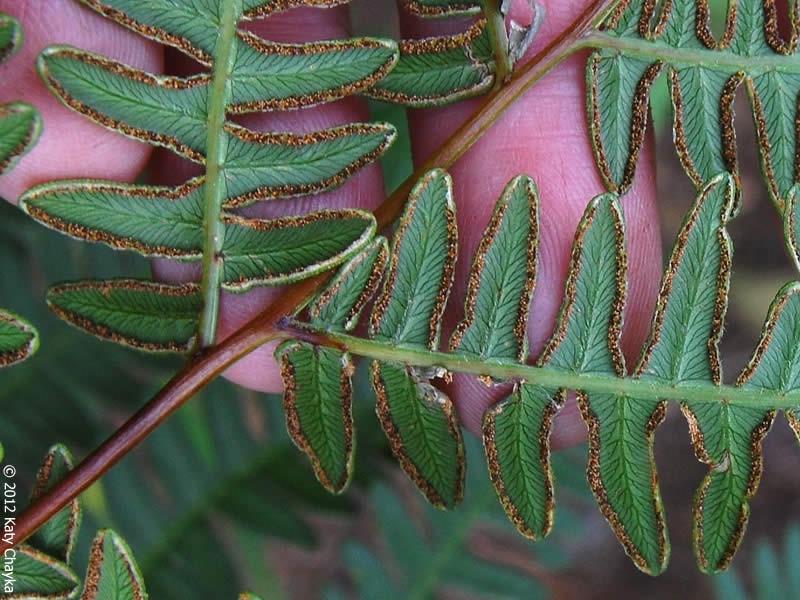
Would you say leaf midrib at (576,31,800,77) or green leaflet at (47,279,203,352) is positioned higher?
leaf midrib at (576,31,800,77)

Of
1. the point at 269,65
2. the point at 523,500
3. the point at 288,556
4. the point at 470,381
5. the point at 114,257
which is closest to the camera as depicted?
the point at 269,65

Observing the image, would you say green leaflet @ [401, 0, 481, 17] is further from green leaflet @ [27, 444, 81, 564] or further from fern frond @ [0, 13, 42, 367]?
green leaflet @ [27, 444, 81, 564]

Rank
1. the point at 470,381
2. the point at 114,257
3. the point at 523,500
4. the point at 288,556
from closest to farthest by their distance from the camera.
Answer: the point at 523,500 < the point at 470,381 < the point at 114,257 < the point at 288,556

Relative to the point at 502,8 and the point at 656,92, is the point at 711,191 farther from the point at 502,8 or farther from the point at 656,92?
the point at 656,92

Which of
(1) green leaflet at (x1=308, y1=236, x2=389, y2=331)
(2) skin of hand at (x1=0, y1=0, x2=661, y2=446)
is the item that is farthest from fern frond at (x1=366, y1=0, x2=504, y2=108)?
(1) green leaflet at (x1=308, y1=236, x2=389, y2=331)

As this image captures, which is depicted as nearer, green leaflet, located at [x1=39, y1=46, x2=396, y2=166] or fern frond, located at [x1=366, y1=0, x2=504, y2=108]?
green leaflet, located at [x1=39, y1=46, x2=396, y2=166]

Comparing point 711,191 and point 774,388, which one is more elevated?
point 711,191

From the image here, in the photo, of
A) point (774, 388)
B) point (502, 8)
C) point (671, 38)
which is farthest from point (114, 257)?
point (774, 388)

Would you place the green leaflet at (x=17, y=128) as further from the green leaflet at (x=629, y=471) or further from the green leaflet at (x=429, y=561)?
the green leaflet at (x=429, y=561)

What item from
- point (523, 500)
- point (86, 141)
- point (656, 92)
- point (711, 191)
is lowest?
point (523, 500)
